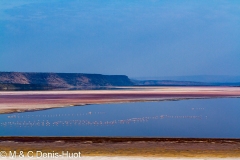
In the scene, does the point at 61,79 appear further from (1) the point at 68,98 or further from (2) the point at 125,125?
(2) the point at 125,125

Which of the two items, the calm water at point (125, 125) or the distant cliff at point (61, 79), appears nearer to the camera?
the calm water at point (125, 125)

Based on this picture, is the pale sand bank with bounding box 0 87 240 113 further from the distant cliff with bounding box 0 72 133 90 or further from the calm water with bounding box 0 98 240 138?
the distant cliff with bounding box 0 72 133 90

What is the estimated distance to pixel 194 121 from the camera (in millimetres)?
16703

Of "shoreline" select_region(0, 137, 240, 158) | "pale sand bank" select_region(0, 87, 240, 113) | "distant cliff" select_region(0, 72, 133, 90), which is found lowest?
"shoreline" select_region(0, 137, 240, 158)

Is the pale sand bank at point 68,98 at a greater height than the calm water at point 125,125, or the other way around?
the pale sand bank at point 68,98

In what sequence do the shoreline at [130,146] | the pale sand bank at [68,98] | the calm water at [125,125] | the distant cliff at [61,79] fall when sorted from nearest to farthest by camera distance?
the shoreline at [130,146], the calm water at [125,125], the pale sand bank at [68,98], the distant cliff at [61,79]

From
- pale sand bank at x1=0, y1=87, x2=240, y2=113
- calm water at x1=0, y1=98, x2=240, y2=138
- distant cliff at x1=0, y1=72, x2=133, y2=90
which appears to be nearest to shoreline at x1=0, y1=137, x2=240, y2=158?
calm water at x1=0, y1=98, x2=240, y2=138

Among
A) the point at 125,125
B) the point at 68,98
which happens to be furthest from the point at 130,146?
the point at 68,98

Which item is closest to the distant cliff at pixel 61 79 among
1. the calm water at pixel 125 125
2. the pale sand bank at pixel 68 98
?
the pale sand bank at pixel 68 98

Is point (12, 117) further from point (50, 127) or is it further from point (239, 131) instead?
point (239, 131)

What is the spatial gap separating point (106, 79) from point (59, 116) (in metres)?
87.8

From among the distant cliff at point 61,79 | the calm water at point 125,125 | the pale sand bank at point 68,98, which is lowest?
the calm water at point 125,125

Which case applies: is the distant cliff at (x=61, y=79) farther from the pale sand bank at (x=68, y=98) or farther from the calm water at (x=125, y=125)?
the calm water at (x=125, y=125)

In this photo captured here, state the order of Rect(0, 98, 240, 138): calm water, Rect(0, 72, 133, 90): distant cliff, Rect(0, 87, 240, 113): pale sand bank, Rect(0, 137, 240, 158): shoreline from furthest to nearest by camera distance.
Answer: Rect(0, 72, 133, 90): distant cliff
Rect(0, 87, 240, 113): pale sand bank
Rect(0, 98, 240, 138): calm water
Rect(0, 137, 240, 158): shoreline
